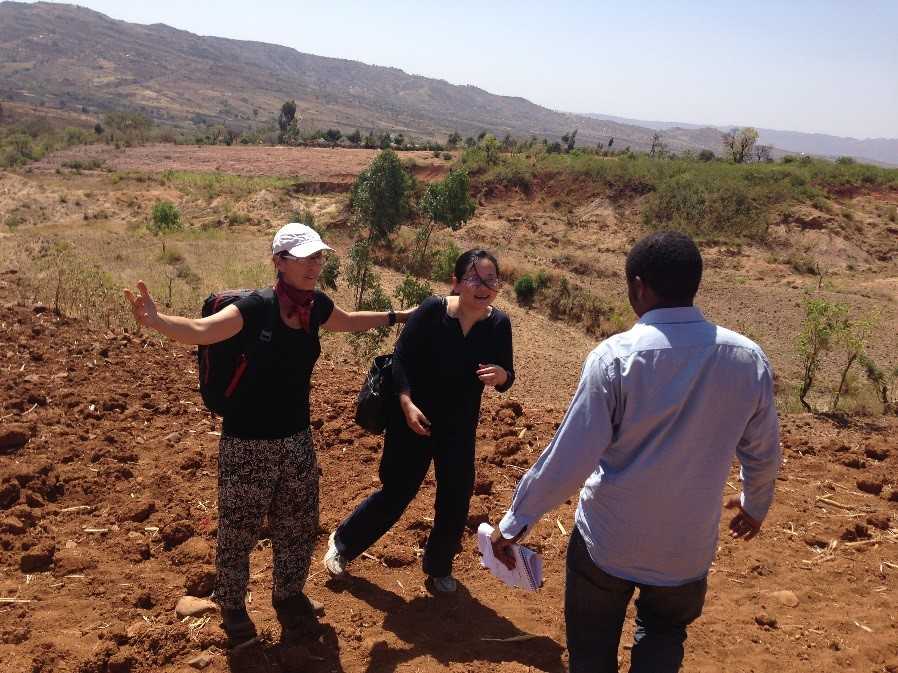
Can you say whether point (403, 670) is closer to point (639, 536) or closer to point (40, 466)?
point (639, 536)

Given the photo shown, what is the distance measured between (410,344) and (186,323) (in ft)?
3.05

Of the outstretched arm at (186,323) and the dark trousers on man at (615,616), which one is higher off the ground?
the outstretched arm at (186,323)

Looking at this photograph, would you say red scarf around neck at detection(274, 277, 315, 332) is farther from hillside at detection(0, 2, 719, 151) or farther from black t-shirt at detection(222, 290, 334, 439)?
hillside at detection(0, 2, 719, 151)

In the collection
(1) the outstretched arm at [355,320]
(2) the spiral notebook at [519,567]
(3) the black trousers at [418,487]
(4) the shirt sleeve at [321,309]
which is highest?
(4) the shirt sleeve at [321,309]

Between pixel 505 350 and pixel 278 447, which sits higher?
pixel 505 350

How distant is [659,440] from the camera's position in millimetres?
1630

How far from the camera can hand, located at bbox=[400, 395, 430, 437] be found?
2.58 metres

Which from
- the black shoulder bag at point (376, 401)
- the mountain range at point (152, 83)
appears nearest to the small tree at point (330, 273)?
the black shoulder bag at point (376, 401)

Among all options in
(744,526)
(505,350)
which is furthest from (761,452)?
(505,350)

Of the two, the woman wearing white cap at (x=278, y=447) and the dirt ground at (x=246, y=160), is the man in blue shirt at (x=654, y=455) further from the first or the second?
the dirt ground at (x=246, y=160)

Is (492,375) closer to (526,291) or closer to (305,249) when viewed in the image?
A: (305,249)

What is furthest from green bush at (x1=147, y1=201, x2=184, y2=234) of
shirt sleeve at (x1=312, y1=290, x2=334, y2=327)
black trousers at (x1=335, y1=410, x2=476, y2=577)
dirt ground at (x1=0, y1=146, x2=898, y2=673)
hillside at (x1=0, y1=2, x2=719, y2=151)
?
hillside at (x1=0, y1=2, x2=719, y2=151)

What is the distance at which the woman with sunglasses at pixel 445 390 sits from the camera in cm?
268

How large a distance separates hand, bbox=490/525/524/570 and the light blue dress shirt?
0.37ft
